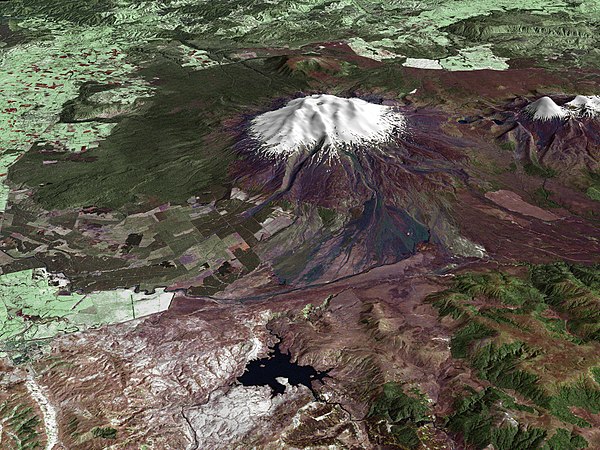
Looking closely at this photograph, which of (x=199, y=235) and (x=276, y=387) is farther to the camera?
(x=199, y=235)

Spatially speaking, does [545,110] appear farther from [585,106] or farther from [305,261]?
[305,261]

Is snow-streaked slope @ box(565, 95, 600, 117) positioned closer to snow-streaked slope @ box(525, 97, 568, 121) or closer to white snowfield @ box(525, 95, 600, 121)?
white snowfield @ box(525, 95, 600, 121)

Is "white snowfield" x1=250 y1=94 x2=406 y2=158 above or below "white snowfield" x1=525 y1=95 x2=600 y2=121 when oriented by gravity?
above

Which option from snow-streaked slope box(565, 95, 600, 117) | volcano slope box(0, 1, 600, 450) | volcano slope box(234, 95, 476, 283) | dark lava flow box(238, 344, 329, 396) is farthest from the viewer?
snow-streaked slope box(565, 95, 600, 117)

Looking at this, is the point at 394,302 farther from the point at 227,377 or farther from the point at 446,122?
the point at 446,122

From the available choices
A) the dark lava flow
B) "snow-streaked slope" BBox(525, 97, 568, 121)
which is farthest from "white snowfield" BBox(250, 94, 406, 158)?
the dark lava flow

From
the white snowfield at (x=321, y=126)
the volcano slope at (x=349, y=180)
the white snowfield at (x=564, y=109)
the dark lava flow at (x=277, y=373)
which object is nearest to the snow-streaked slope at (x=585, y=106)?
the white snowfield at (x=564, y=109)

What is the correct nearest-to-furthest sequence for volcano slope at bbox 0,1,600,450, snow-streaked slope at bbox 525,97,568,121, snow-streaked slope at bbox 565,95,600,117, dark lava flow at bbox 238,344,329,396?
1. volcano slope at bbox 0,1,600,450
2. dark lava flow at bbox 238,344,329,396
3. snow-streaked slope at bbox 565,95,600,117
4. snow-streaked slope at bbox 525,97,568,121

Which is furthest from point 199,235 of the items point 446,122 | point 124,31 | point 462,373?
point 124,31
